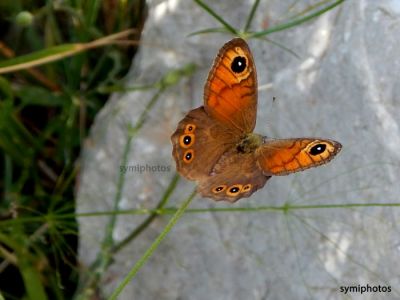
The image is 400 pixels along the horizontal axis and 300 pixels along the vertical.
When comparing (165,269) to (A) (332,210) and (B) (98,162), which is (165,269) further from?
(A) (332,210)

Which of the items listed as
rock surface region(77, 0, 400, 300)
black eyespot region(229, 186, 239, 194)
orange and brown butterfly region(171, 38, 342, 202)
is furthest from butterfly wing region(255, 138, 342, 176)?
rock surface region(77, 0, 400, 300)

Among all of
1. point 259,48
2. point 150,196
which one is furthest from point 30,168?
point 259,48

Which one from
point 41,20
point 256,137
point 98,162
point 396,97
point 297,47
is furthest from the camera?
point 41,20

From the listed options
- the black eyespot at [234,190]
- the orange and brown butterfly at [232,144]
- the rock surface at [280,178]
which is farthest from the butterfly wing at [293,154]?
the rock surface at [280,178]

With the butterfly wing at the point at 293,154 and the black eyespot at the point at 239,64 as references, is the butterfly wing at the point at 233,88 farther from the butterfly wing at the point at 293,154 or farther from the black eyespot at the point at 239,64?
the butterfly wing at the point at 293,154

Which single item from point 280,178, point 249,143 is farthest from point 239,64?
point 280,178

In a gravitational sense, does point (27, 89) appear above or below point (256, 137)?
above

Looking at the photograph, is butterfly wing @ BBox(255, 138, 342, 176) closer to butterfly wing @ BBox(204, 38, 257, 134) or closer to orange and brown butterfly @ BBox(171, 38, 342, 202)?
orange and brown butterfly @ BBox(171, 38, 342, 202)

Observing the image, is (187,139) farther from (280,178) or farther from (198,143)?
(280,178)
